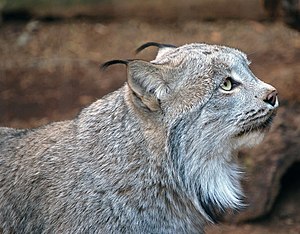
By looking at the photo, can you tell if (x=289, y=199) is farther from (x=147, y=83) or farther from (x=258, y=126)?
(x=147, y=83)

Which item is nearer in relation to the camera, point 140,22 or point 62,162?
point 62,162

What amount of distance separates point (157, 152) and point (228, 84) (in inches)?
21.4

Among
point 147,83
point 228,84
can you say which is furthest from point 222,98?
point 147,83

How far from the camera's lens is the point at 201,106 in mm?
5219

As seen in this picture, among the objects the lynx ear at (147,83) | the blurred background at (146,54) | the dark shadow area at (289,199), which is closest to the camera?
the lynx ear at (147,83)

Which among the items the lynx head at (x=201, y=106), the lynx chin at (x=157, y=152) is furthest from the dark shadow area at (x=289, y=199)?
the lynx head at (x=201, y=106)

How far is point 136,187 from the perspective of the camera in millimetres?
5305

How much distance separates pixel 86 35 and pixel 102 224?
3989 mm

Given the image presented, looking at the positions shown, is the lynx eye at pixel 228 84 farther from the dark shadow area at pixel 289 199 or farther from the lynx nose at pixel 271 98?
the dark shadow area at pixel 289 199

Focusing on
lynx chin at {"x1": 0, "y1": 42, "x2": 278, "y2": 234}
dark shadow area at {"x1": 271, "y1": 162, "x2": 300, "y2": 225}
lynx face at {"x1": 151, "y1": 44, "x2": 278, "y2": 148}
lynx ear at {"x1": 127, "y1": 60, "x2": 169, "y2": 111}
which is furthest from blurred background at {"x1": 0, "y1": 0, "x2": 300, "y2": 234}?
lynx ear at {"x1": 127, "y1": 60, "x2": 169, "y2": 111}

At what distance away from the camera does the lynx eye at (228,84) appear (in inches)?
207

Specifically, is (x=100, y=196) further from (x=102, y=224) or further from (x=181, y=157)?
(x=181, y=157)

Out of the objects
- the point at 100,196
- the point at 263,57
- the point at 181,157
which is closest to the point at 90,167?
the point at 100,196

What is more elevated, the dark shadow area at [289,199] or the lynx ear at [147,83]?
the lynx ear at [147,83]
